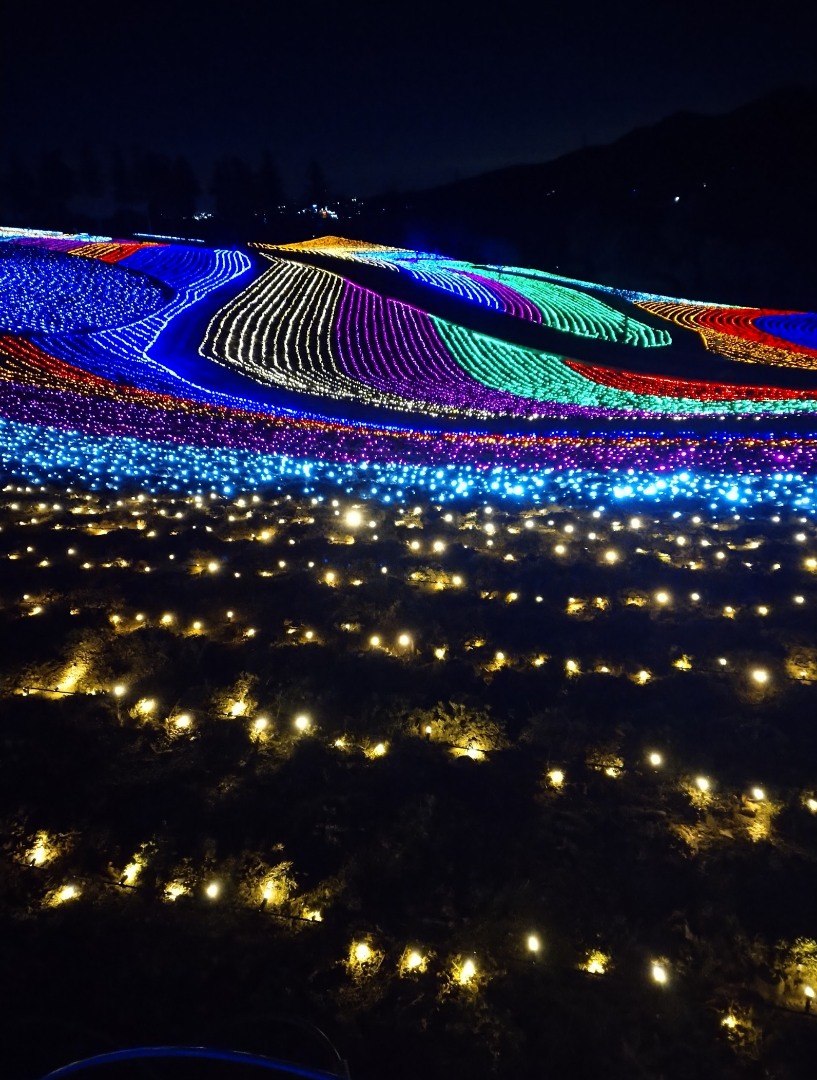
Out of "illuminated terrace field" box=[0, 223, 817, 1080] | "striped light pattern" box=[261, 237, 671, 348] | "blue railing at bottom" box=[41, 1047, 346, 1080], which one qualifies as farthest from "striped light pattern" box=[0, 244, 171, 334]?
"blue railing at bottom" box=[41, 1047, 346, 1080]

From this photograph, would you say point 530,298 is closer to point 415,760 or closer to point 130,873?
point 415,760

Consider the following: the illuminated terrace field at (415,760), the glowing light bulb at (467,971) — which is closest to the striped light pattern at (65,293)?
the illuminated terrace field at (415,760)

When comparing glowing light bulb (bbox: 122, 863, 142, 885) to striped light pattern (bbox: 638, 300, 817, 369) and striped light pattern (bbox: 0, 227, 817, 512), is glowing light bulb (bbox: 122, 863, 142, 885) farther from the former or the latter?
striped light pattern (bbox: 638, 300, 817, 369)

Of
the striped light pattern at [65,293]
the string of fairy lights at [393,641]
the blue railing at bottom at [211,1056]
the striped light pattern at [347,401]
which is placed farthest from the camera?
the striped light pattern at [65,293]

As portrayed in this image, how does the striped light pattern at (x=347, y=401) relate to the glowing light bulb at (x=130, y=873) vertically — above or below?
above

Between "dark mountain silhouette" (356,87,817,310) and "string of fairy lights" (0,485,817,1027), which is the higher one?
"dark mountain silhouette" (356,87,817,310)

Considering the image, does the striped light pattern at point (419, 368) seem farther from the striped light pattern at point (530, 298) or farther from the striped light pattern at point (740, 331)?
the striped light pattern at point (740, 331)

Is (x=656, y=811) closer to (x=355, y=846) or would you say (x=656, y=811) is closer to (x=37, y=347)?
(x=355, y=846)
